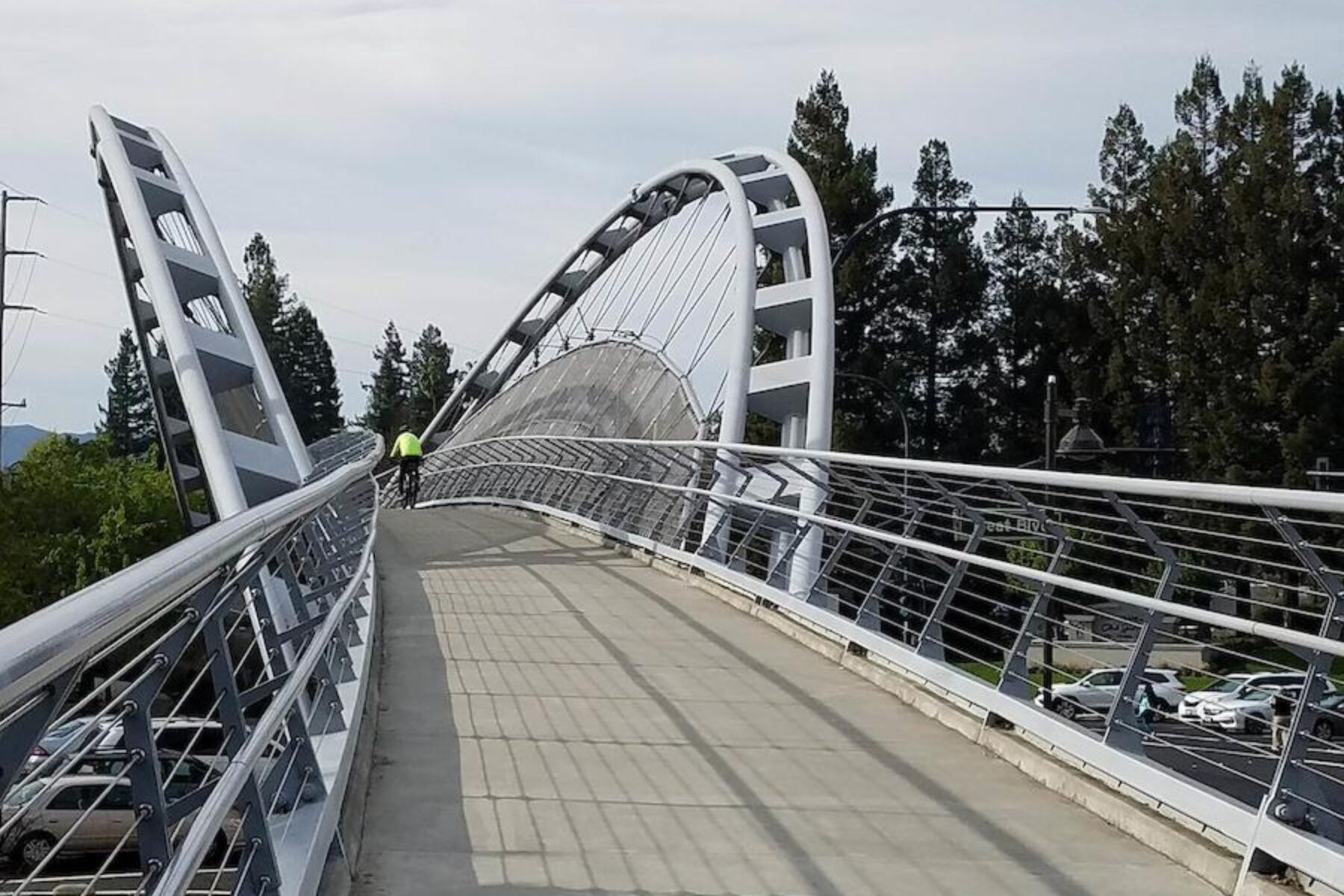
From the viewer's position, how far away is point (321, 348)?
136 m

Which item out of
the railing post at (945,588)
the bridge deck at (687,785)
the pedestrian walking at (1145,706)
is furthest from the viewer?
the railing post at (945,588)

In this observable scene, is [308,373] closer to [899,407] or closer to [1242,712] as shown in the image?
[899,407]

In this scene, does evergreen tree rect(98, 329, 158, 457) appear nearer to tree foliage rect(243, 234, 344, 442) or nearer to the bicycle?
tree foliage rect(243, 234, 344, 442)

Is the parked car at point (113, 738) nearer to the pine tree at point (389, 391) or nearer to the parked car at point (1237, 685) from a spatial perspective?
the parked car at point (1237, 685)

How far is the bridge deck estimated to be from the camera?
5973 mm

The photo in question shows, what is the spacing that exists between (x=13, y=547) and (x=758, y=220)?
29.1m

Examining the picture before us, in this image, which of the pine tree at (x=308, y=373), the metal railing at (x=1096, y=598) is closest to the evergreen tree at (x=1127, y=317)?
the metal railing at (x=1096, y=598)

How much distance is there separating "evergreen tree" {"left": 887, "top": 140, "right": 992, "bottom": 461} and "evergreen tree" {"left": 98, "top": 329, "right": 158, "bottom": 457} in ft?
306

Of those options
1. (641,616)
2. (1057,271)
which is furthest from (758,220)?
(1057,271)

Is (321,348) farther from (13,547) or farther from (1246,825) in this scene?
(1246,825)

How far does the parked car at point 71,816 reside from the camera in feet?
8.13

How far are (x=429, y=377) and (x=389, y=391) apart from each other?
150 inches

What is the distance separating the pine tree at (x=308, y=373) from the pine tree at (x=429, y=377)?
638 cm

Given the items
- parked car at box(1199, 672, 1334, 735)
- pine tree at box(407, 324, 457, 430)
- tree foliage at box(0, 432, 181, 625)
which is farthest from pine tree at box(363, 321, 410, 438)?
parked car at box(1199, 672, 1334, 735)
